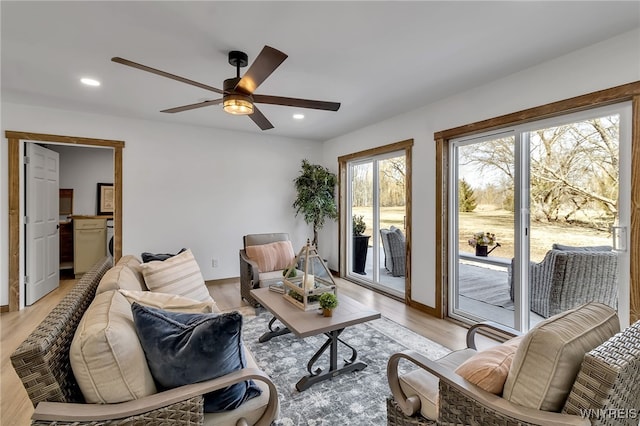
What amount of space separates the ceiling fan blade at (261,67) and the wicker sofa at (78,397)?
156 centimetres

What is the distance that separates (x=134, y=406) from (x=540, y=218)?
3.14 metres

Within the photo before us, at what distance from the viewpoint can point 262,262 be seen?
12.5 ft

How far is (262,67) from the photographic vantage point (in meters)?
1.82

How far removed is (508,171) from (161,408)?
323 centimetres

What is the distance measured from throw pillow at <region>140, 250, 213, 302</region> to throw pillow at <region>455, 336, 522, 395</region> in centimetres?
191

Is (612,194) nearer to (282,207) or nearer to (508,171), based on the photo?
(508,171)

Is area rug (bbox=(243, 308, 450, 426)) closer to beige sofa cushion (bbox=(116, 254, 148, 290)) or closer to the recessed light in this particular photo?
beige sofa cushion (bbox=(116, 254, 148, 290))

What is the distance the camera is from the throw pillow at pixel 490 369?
1114mm

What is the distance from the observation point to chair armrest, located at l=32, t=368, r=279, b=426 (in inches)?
37.1

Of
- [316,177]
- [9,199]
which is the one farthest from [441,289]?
[9,199]

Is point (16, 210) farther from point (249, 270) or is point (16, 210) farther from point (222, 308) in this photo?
point (249, 270)

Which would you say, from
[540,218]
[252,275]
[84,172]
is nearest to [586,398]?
[540,218]

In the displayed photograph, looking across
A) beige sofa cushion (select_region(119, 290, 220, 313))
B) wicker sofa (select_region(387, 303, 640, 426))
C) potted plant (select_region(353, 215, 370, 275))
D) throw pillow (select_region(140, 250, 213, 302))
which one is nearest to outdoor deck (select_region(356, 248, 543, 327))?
potted plant (select_region(353, 215, 370, 275))

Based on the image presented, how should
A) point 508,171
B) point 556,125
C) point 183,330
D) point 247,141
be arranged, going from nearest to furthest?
point 183,330, point 556,125, point 508,171, point 247,141
